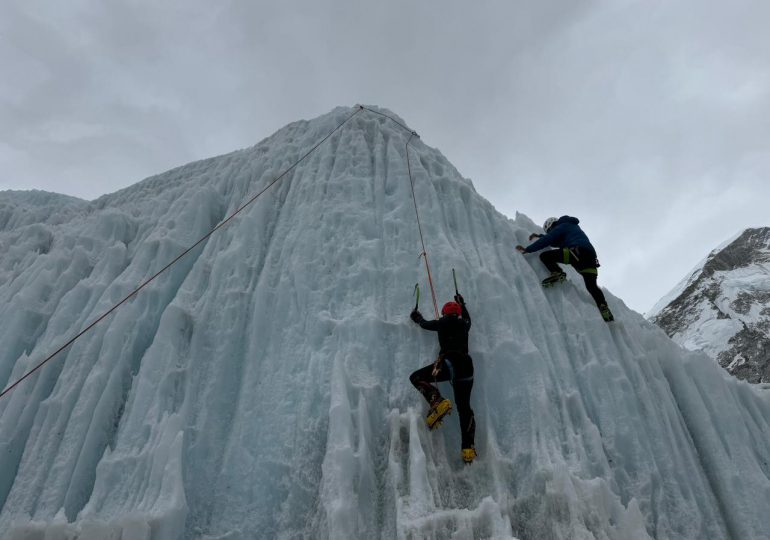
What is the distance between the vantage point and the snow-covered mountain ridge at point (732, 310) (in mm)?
56500

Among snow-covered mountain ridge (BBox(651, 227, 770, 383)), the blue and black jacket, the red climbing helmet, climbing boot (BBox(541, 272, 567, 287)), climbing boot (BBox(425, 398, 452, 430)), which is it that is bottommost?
climbing boot (BBox(425, 398, 452, 430))

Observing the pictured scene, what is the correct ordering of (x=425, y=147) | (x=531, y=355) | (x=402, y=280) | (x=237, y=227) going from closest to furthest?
(x=531, y=355) → (x=402, y=280) → (x=237, y=227) → (x=425, y=147)

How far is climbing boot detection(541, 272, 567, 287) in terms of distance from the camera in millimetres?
7738

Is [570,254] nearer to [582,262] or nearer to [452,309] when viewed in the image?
[582,262]

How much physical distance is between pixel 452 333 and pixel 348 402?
1.61 m

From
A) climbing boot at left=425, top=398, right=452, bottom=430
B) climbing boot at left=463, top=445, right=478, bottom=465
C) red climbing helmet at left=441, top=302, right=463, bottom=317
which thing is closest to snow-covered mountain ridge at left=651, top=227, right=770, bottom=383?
red climbing helmet at left=441, top=302, right=463, bottom=317

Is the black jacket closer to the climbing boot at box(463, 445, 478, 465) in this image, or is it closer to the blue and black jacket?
the climbing boot at box(463, 445, 478, 465)

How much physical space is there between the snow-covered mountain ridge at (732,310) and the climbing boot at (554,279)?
5477 cm

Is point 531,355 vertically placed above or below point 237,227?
below

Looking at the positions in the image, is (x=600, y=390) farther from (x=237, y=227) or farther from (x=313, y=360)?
(x=237, y=227)

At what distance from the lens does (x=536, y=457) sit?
17.4ft

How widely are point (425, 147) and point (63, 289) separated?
27.2 ft

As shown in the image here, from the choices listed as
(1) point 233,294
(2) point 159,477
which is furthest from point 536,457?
(1) point 233,294

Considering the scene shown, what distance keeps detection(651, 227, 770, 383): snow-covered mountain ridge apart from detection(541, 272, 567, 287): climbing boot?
2156 inches
